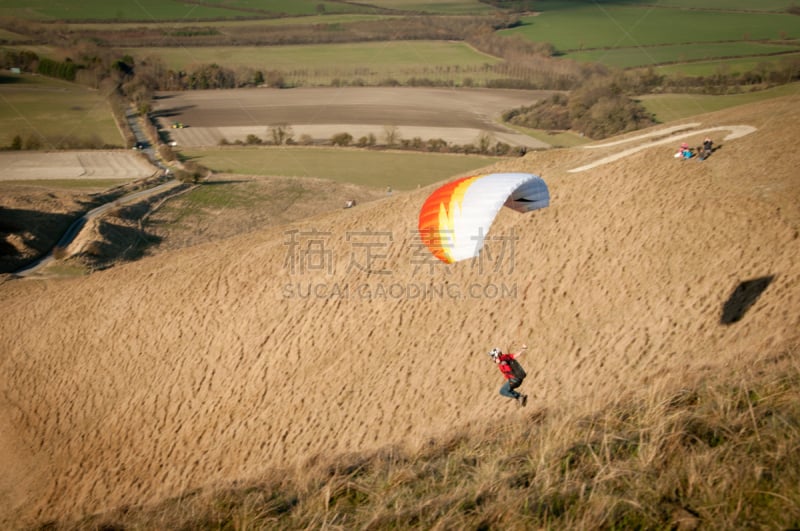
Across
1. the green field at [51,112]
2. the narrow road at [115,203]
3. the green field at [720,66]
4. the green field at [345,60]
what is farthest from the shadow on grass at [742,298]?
the green field at [345,60]

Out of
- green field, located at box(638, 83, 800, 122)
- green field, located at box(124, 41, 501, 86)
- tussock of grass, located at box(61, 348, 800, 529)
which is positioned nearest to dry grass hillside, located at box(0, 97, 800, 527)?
tussock of grass, located at box(61, 348, 800, 529)

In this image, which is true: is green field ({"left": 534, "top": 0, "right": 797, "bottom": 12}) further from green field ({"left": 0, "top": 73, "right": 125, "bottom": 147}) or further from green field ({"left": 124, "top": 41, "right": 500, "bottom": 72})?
green field ({"left": 0, "top": 73, "right": 125, "bottom": 147})

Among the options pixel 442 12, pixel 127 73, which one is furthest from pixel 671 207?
pixel 442 12

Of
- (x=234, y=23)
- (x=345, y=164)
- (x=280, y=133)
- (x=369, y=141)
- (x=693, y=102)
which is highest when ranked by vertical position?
(x=234, y=23)

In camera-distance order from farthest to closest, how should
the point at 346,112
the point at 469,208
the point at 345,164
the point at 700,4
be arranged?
the point at 700,4 < the point at 346,112 < the point at 345,164 < the point at 469,208

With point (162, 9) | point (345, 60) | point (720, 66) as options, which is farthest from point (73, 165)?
point (720, 66)

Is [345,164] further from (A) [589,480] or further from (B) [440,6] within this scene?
(B) [440,6]

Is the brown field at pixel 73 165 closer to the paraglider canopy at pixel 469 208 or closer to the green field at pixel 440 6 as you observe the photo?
the paraglider canopy at pixel 469 208
